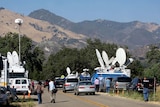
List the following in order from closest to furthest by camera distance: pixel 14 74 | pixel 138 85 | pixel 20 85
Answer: pixel 138 85
pixel 20 85
pixel 14 74

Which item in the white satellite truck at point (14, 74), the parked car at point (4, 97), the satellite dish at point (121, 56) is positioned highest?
the satellite dish at point (121, 56)

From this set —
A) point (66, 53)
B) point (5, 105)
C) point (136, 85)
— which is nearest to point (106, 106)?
point (5, 105)

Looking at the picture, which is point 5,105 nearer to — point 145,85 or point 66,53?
point 145,85

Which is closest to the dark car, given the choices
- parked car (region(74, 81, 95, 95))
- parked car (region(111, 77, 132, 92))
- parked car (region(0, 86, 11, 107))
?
parked car (region(111, 77, 132, 92))

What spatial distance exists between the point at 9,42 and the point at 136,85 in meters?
68.4

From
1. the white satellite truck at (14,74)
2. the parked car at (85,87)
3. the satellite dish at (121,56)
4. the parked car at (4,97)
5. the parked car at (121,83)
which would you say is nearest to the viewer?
the parked car at (4,97)

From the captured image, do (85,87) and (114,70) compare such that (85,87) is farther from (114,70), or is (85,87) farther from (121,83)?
(114,70)

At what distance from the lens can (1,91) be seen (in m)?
25.7

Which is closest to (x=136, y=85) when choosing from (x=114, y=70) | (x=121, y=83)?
(x=121, y=83)

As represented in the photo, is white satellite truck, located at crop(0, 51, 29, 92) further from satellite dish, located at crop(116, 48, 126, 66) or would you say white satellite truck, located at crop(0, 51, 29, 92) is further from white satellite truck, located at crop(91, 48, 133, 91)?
satellite dish, located at crop(116, 48, 126, 66)

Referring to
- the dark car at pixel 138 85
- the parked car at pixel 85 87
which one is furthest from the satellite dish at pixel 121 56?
the parked car at pixel 85 87

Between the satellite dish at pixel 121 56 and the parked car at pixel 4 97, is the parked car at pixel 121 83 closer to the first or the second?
the parked car at pixel 4 97

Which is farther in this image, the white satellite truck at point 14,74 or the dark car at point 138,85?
the dark car at point 138,85

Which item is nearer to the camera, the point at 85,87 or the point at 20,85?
the point at 20,85
